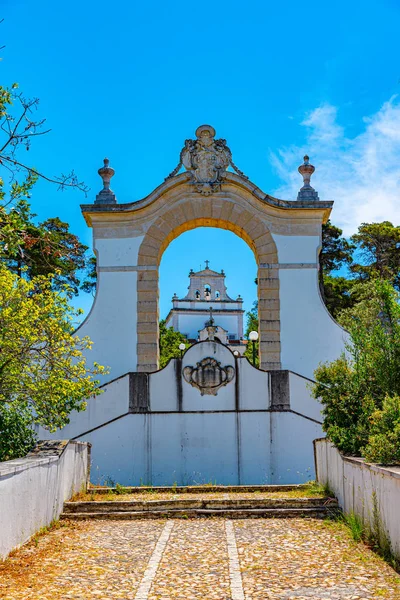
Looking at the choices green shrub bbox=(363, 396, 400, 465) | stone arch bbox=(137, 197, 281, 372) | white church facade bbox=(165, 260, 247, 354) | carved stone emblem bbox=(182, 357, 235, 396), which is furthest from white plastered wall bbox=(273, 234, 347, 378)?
white church facade bbox=(165, 260, 247, 354)

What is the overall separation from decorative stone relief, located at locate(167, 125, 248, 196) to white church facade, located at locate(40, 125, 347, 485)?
24 millimetres

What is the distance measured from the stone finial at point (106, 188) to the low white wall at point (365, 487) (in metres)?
8.68

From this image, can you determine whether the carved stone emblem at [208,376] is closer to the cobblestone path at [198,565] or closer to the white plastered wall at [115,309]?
the white plastered wall at [115,309]

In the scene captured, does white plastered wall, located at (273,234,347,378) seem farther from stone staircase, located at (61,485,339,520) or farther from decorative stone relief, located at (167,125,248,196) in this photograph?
stone staircase, located at (61,485,339,520)

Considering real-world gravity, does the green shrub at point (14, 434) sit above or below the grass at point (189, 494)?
above

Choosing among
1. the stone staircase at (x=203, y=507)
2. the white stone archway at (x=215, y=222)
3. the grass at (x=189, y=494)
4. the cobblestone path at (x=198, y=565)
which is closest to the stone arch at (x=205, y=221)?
the white stone archway at (x=215, y=222)

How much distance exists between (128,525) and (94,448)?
5997mm

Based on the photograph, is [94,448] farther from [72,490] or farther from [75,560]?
[75,560]

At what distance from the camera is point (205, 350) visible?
50.8 feet

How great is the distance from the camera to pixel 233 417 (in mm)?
15219

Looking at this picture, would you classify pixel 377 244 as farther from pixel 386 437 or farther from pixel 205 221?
pixel 386 437

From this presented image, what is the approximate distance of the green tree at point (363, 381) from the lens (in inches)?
367

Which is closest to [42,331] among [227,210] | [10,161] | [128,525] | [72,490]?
[72,490]

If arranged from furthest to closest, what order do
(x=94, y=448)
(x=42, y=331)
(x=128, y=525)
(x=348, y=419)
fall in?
(x=94, y=448) < (x=42, y=331) < (x=348, y=419) < (x=128, y=525)
